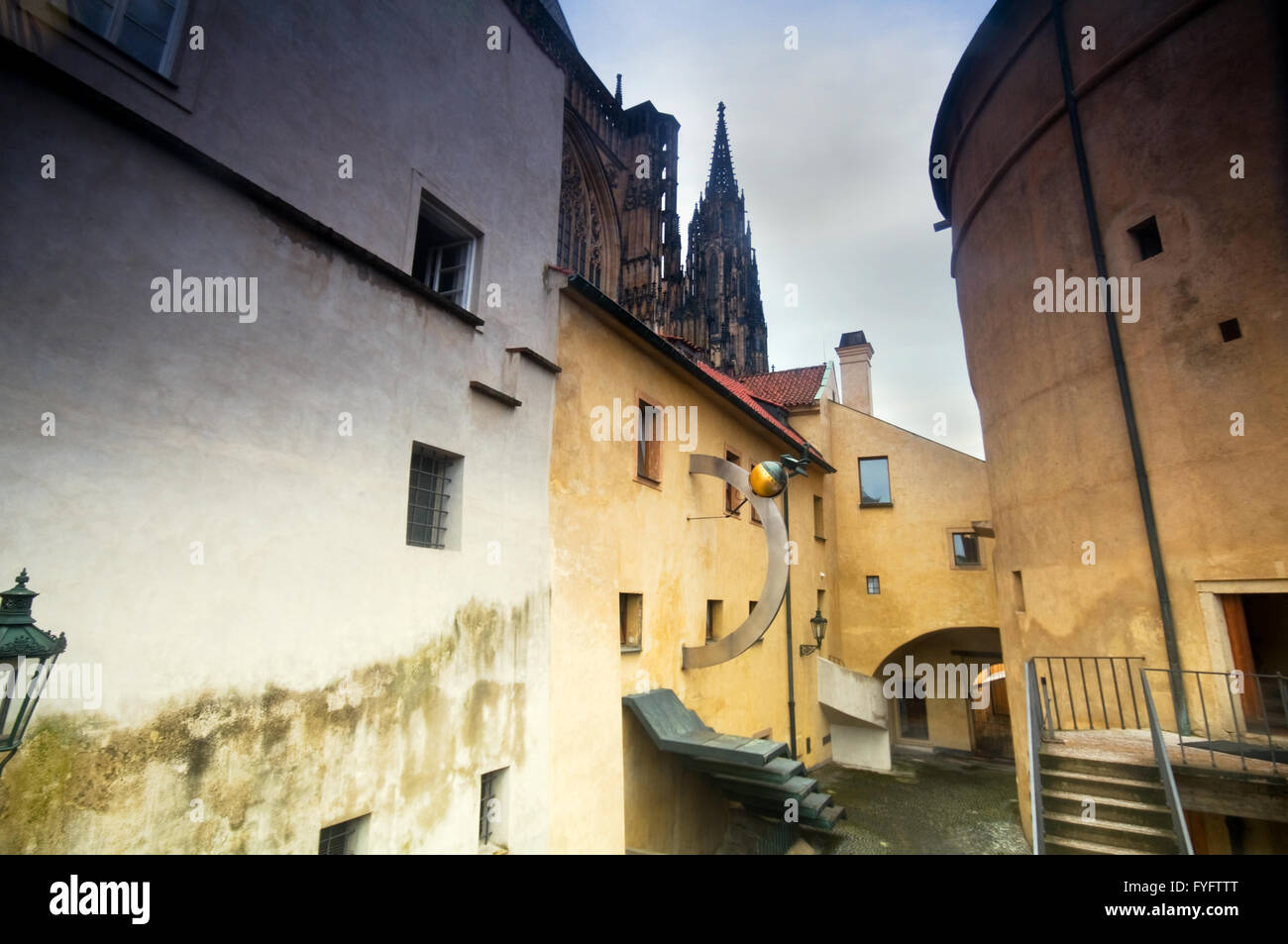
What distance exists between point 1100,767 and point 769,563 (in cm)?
465

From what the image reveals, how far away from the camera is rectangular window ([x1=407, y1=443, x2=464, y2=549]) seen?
20.5ft

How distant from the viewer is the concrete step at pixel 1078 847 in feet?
20.9

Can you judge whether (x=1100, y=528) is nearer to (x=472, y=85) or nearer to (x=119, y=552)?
(x=472, y=85)

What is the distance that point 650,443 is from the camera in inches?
419

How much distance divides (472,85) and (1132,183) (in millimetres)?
8982

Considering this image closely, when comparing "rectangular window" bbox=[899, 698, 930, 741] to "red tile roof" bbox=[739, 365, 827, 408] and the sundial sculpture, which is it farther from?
the sundial sculpture

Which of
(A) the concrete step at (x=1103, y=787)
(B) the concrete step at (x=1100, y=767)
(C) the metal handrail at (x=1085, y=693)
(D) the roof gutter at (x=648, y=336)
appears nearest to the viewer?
(A) the concrete step at (x=1103, y=787)

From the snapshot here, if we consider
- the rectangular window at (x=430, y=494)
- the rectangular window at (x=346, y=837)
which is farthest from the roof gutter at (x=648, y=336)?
the rectangular window at (x=346, y=837)

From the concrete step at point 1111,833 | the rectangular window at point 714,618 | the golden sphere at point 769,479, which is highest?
the golden sphere at point 769,479

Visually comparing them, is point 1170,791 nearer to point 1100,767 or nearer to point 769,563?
point 1100,767

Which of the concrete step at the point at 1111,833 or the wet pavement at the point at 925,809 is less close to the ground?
the concrete step at the point at 1111,833

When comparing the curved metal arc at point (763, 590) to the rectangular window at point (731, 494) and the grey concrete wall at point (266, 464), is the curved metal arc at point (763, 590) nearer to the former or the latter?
the rectangular window at point (731, 494)

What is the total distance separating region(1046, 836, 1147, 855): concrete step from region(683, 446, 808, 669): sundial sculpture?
4181 mm

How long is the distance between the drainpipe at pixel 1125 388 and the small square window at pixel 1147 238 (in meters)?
0.41
